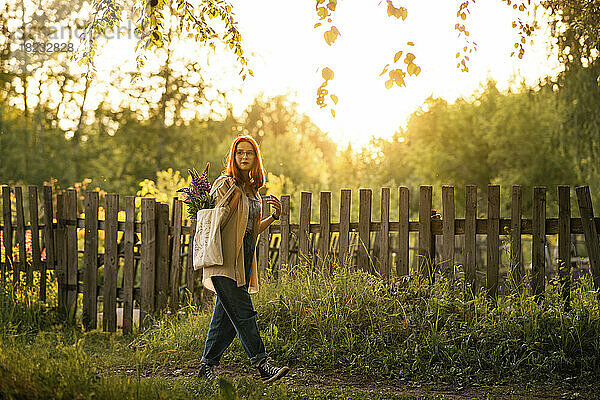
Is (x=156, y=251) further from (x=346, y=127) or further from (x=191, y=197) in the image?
(x=346, y=127)

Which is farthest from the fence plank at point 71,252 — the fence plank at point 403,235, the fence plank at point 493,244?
the fence plank at point 493,244

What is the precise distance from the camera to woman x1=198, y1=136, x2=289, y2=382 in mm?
4750

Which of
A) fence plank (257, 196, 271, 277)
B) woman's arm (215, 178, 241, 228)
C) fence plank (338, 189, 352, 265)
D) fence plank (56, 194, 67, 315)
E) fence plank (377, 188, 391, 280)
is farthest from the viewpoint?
fence plank (56, 194, 67, 315)

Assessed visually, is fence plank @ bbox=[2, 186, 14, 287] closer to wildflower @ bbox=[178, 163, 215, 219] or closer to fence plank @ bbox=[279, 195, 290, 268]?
fence plank @ bbox=[279, 195, 290, 268]

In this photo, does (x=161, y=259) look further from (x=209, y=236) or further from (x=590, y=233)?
(x=590, y=233)

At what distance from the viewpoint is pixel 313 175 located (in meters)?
26.5

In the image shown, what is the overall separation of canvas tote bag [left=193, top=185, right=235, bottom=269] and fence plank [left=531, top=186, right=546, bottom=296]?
3.45 meters

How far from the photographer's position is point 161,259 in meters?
7.88

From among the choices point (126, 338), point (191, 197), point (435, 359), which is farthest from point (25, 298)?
point (435, 359)

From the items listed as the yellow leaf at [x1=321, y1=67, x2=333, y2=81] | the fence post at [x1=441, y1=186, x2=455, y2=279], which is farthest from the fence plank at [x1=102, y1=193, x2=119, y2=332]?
the yellow leaf at [x1=321, y1=67, x2=333, y2=81]

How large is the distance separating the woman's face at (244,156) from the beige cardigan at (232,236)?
0.17m

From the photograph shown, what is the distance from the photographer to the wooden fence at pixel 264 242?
6656 millimetres

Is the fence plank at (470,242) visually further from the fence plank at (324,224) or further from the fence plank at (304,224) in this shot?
the fence plank at (304,224)

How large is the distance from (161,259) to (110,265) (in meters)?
0.67
